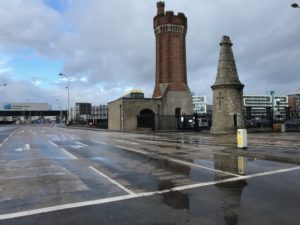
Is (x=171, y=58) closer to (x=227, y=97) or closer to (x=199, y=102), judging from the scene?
(x=227, y=97)

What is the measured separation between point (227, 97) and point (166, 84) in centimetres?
2019

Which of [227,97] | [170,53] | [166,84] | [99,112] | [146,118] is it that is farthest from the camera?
[99,112]

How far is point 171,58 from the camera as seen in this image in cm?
5862

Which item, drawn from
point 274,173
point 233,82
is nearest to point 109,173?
point 274,173

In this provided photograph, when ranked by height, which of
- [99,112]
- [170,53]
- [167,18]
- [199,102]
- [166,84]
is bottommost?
[99,112]

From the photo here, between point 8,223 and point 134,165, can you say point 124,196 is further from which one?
point 134,165

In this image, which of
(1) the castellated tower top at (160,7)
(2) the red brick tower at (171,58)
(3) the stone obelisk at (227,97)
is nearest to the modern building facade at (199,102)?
(1) the castellated tower top at (160,7)

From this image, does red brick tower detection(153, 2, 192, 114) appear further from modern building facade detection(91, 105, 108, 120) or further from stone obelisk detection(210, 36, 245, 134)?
modern building facade detection(91, 105, 108, 120)

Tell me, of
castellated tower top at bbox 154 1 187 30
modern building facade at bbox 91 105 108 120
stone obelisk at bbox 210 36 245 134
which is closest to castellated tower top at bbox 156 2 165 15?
castellated tower top at bbox 154 1 187 30

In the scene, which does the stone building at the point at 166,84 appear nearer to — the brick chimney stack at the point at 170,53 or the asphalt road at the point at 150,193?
the brick chimney stack at the point at 170,53

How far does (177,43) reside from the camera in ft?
195

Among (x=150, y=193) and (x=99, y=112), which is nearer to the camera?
(x=150, y=193)

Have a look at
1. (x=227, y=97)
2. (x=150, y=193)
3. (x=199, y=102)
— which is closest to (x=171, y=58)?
(x=227, y=97)

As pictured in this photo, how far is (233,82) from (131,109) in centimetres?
2188
